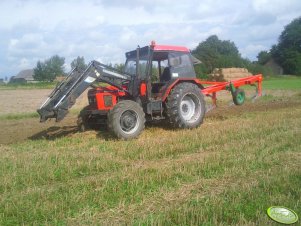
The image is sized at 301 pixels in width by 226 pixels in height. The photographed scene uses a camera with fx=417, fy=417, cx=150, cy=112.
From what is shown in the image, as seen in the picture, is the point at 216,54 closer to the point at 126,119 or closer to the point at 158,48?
the point at 158,48

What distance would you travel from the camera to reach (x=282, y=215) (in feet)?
14.5

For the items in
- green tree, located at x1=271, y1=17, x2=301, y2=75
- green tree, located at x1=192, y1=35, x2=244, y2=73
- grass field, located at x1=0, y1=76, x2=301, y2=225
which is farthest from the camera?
green tree, located at x1=271, y1=17, x2=301, y2=75

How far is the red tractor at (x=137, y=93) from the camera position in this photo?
9.84 m

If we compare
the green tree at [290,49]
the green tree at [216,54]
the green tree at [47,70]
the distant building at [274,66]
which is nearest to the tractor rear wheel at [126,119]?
the green tree at [216,54]

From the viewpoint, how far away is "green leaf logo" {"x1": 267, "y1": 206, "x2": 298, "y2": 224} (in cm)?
431

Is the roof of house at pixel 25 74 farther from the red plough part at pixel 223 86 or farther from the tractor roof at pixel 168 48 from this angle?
the tractor roof at pixel 168 48

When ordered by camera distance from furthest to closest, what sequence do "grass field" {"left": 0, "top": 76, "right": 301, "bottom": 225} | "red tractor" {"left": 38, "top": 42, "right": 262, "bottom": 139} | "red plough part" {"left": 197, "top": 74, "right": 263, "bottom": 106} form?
"red plough part" {"left": 197, "top": 74, "right": 263, "bottom": 106} → "red tractor" {"left": 38, "top": 42, "right": 262, "bottom": 139} → "grass field" {"left": 0, "top": 76, "right": 301, "bottom": 225}

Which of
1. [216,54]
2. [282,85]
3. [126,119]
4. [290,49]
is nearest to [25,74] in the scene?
[216,54]

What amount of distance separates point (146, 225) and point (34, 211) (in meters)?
1.41

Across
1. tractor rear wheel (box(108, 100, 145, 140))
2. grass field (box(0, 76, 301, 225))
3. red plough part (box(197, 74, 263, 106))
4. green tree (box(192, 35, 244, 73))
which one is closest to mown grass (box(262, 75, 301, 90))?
green tree (box(192, 35, 244, 73))

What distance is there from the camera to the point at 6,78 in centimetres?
12681

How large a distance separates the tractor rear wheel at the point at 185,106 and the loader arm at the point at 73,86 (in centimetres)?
126

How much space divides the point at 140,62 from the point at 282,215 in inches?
286

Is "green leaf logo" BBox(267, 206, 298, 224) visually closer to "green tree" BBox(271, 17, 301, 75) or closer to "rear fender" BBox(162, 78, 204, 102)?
"rear fender" BBox(162, 78, 204, 102)
